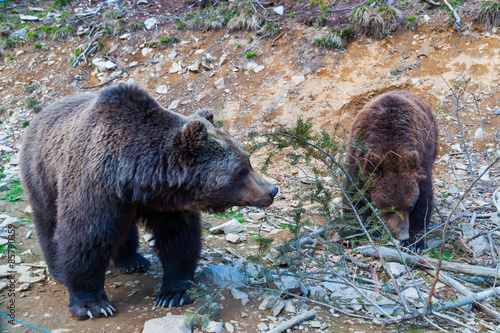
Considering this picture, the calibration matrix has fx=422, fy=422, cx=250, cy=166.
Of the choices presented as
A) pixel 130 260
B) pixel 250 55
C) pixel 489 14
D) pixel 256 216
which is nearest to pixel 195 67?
pixel 250 55

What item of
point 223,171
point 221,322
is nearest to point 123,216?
point 223,171

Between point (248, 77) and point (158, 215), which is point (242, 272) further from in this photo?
point (248, 77)

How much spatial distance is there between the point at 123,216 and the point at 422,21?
9174 millimetres

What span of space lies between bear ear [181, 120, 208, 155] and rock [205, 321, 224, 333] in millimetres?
1615

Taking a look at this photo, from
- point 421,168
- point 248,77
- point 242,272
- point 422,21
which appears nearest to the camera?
point 242,272

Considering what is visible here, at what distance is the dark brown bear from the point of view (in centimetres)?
399

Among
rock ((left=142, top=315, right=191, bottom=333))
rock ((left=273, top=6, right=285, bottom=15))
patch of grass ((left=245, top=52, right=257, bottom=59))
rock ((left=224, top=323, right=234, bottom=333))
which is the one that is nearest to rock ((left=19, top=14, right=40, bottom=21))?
patch of grass ((left=245, top=52, right=257, bottom=59))

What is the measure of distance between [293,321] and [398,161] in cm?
270

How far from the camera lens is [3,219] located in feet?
21.6

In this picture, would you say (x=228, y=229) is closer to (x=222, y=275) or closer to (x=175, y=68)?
(x=222, y=275)

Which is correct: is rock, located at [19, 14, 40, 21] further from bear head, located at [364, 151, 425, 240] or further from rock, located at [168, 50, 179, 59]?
bear head, located at [364, 151, 425, 240]

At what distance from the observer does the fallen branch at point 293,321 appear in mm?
3850

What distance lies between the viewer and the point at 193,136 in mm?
3965

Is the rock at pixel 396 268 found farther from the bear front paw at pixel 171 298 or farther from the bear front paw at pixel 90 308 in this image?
the bear front paw at pixel 90 308
